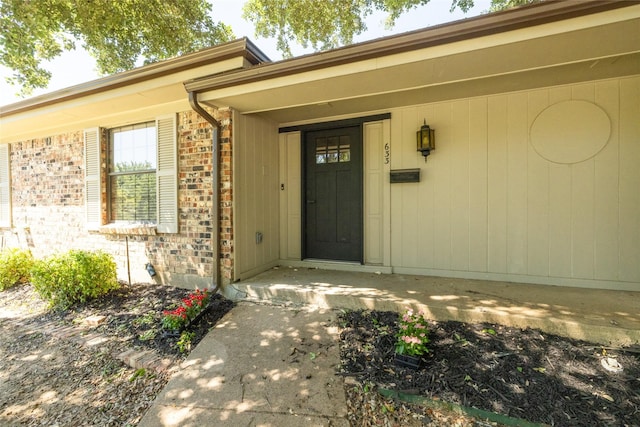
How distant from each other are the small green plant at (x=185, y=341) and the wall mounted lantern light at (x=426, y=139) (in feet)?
10.5

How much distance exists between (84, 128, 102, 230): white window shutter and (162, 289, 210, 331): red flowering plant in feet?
8.52

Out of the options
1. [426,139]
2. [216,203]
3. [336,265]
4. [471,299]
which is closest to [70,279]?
[216,203]

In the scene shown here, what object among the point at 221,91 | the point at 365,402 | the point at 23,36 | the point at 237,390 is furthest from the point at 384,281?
the point at 23,36

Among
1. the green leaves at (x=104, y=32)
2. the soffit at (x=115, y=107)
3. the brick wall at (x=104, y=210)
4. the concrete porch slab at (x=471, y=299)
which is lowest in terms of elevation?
the concrete porch slab at (x=471, y=299)

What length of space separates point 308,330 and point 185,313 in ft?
3.86

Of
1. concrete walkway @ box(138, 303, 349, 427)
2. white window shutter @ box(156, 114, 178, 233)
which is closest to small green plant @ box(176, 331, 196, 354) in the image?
concrete walkway @ box(138, 303, 349, 427)

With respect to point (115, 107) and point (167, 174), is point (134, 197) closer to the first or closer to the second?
point (167, 174)

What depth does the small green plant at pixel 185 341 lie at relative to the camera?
2.36 meters

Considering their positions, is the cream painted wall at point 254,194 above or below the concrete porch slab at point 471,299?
above

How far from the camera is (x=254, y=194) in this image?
3.69 metres

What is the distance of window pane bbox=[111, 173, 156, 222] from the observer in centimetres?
398

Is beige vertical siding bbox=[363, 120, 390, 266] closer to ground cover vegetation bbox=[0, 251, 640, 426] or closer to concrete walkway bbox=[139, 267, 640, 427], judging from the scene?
concrete walkway bbox=[139, 267, 640, 427]

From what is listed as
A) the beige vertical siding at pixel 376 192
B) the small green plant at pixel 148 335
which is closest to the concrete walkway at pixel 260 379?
the small green plant at pixel 148 335

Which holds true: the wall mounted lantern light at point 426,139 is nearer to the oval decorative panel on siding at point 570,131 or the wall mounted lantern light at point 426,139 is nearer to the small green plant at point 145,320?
the oval decorative panel on siding at point 570,131
